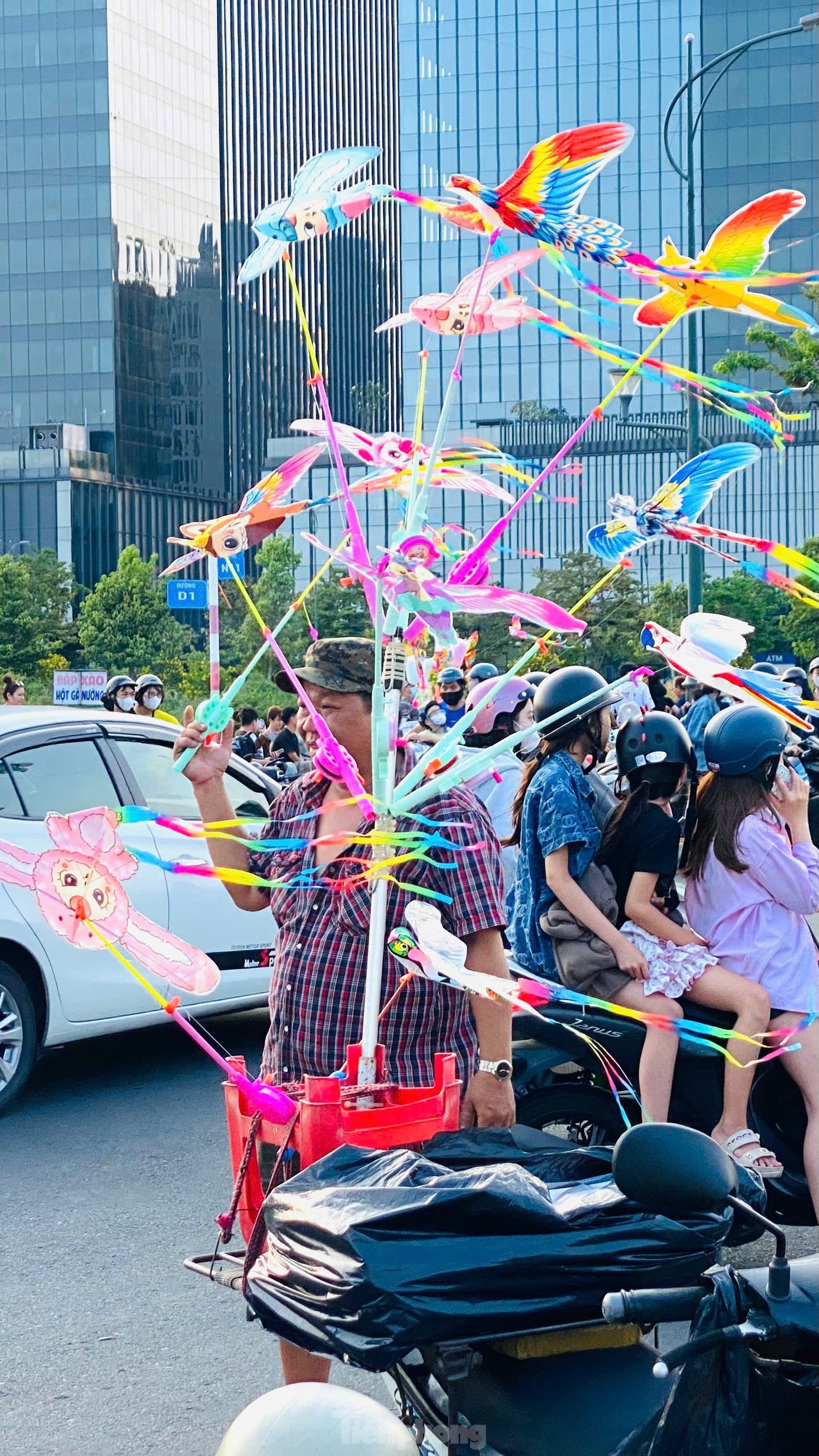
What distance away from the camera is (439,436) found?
347 centimetres

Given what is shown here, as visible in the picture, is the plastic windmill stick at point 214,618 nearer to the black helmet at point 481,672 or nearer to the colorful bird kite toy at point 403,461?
the colorful bird kite toy at point 403,461

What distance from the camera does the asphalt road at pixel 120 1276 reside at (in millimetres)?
3932

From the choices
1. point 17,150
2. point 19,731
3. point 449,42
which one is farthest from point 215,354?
point 19,731

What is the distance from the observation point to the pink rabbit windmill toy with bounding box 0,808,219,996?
3.13 m

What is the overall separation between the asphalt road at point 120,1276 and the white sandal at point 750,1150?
604 mm

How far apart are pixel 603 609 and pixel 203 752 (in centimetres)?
5124

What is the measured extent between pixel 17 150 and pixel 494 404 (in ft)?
109

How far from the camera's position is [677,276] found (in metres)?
3.15

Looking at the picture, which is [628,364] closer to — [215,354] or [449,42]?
[215,354]

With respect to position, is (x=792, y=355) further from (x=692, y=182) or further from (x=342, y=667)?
(x=342, y=667)

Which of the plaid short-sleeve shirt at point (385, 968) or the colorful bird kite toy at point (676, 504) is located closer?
the plaid short-sleeve shirt at point (385, 968)

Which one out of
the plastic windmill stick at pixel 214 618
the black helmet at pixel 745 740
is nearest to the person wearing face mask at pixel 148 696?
the black helmet at pixel 745 740

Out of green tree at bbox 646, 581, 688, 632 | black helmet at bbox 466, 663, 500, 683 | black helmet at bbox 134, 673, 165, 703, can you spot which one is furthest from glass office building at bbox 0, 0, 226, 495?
black helmet at bbox 466, 663, 500, 683

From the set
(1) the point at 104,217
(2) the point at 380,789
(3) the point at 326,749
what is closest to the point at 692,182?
(3) the point at 326,749
